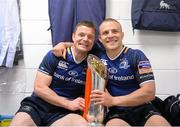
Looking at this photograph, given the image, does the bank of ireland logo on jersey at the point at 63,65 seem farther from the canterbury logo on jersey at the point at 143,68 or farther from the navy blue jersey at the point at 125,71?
the canterbury logo on jersey at the point at 143,68

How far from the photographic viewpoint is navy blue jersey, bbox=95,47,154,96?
66.8 inches

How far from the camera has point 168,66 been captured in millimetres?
2217

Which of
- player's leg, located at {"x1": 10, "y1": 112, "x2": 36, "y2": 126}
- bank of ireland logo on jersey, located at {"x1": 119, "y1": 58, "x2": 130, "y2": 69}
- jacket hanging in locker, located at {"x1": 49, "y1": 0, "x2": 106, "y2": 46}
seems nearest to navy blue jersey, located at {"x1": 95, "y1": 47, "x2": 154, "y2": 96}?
bank of ireland logo on jersey, located at {"x1": 119, "y1": 58, "x2": 130, "y2": 69}

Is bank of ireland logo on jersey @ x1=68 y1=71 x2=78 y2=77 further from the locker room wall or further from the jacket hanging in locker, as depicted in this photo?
the locker room wall

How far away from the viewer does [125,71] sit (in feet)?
5.60

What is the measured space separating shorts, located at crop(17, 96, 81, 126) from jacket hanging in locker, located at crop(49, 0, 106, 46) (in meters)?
0.49

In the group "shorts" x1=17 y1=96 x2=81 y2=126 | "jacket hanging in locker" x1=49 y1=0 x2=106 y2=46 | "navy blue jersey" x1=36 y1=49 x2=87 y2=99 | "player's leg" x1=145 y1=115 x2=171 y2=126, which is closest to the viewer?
"player's leg" x1=145 y1=115 x2=171 y2=126

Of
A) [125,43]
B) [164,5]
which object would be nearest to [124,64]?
[125,43]

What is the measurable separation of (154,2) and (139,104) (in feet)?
2.58

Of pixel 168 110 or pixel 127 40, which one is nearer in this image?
pixel 168 110

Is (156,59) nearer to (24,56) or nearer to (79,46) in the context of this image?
(79,46)

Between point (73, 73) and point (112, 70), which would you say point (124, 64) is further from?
point (73, 73)

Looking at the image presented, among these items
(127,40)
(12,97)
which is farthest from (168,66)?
(12,97)

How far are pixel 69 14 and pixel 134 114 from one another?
0.83 m
